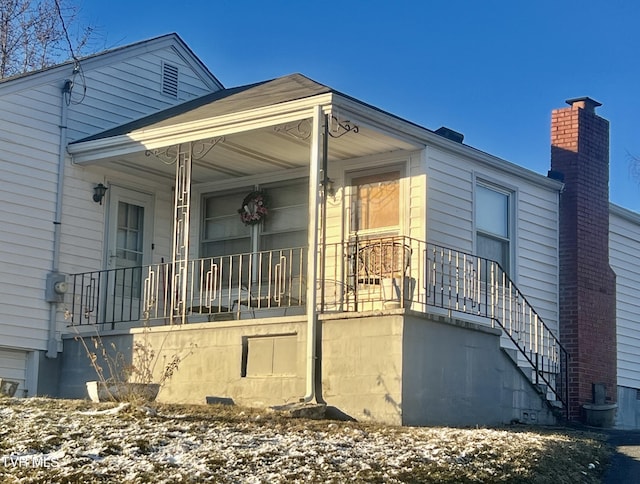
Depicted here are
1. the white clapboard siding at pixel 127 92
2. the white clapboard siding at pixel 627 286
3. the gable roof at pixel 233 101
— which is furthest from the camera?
the white clapboard siding at pixel 627 286

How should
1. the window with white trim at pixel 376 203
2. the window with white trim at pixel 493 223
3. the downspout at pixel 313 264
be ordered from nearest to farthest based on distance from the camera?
1. the downspout at pixel 313 264
2. the window with white trim at pixel 376 203
3. the window with white trim at pixel 493 223

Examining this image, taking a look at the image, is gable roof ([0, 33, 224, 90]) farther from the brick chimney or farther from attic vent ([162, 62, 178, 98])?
the brick chimney

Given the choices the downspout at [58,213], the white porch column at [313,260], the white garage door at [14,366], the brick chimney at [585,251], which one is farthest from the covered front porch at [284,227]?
the white garage door at [14,366]

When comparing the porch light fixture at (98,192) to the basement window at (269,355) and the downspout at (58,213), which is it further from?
the basement window at (269,355)

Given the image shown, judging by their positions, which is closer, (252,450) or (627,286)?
(252,450)

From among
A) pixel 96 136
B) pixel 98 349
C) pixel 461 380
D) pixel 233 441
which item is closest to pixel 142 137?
pixel 96 136

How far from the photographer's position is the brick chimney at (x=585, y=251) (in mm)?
15539

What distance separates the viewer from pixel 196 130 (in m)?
13.2

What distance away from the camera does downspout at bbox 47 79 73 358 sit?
1419cm

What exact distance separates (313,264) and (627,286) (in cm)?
799

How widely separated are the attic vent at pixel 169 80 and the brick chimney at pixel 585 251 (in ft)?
20.2

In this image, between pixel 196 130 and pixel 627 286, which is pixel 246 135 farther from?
pixel 627 286

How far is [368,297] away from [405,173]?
5.88 ft

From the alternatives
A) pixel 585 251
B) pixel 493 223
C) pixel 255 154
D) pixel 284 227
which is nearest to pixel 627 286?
pixel 585 251
